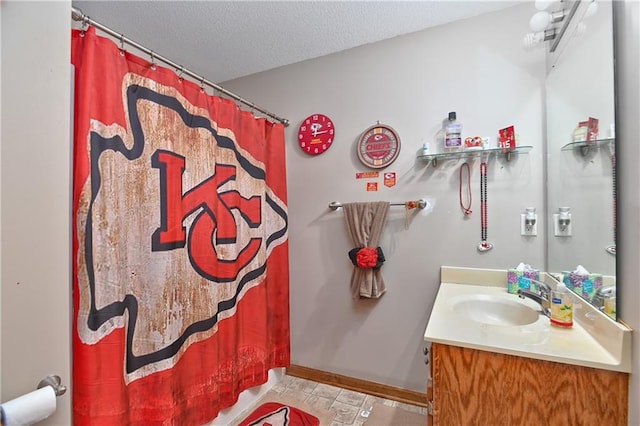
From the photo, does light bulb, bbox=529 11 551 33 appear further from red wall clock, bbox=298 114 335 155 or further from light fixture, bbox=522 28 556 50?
red wall clock, bbox=298 114 335 155

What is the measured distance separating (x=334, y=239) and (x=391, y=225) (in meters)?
0.45

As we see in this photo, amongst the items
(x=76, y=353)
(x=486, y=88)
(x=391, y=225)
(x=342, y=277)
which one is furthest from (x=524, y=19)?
(x=76, y=353)

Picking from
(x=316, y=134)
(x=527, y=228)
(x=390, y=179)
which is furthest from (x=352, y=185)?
(x=527, y=228)

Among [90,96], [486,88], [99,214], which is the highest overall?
[486,88]

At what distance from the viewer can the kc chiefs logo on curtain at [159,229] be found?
111 centimetres

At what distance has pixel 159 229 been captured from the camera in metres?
1.33

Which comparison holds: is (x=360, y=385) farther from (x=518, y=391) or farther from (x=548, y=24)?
(x=548, y=24)

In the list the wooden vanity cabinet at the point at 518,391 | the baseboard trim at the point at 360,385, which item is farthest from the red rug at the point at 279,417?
the wooden vanity cabinet at the point at 518,391

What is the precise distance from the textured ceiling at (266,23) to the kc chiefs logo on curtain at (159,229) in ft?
2.21

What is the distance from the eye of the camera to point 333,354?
2115 mm

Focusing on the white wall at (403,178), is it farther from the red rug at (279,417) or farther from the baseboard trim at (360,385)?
the red rug at (279,417)

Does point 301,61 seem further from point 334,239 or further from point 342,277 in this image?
point 342,277

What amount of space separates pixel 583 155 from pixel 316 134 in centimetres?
156

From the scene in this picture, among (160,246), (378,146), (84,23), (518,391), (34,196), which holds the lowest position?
(518,391)
